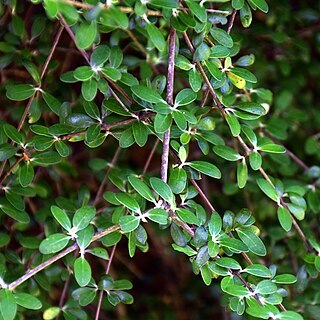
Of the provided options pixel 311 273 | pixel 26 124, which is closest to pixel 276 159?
pixel 311 273

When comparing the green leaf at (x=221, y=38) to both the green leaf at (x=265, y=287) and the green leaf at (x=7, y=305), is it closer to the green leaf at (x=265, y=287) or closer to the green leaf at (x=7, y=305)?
the green leaf at (x=265, y=287)

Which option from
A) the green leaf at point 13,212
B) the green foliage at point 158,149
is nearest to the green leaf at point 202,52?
the green foliage at point 158,149

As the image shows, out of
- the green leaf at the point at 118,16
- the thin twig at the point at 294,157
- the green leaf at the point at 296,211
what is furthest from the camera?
the thin twig at the point at 294,157

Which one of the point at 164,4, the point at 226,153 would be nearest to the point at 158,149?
the point at 226,153

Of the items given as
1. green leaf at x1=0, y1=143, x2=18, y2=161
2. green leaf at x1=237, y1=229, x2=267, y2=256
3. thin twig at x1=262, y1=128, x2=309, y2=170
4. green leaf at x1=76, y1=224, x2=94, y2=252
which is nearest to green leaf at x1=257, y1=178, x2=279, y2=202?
green leaf at x1=237, y1=229, x2=267, y2=256

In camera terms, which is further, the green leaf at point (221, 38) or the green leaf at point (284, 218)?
the green leaf at point (284, 218)

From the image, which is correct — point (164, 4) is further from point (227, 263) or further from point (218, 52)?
point (227, 263)

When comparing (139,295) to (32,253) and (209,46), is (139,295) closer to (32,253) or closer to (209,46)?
(32,253)
